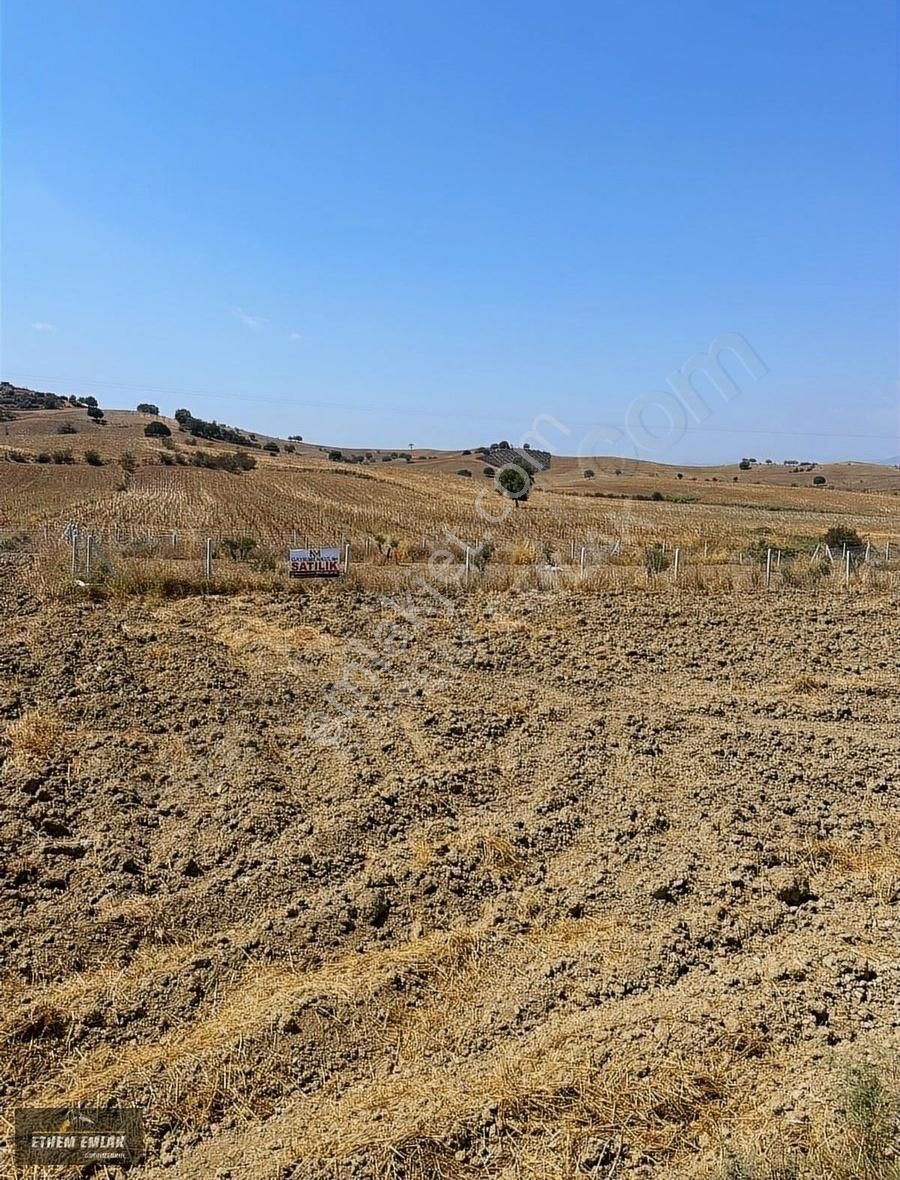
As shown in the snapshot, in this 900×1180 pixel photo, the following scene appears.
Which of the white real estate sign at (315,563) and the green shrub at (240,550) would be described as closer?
the white real estate sign at (315,563)

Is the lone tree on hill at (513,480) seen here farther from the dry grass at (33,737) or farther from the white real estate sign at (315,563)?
the dry grass at (33,737)

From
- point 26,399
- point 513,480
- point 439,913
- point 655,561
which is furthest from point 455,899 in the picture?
point 26,399

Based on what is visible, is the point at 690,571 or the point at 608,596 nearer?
the point at 608,596

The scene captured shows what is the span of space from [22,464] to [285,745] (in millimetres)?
55175

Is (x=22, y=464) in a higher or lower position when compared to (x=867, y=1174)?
higher

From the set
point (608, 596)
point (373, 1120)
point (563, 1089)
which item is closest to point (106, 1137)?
point (373, 1120)

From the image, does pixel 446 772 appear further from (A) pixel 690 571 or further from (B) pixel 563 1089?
(A) pixel 690 571

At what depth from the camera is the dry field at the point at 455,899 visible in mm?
3004

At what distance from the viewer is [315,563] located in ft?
46.9

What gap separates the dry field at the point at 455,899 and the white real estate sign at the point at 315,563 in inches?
134

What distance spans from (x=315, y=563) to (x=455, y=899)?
10.3m

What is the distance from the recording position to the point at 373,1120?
3.02 metres

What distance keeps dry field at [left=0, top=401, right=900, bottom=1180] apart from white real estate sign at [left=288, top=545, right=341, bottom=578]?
3.41m

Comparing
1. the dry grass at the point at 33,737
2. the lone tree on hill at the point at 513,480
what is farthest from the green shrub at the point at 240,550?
the lone tree on hill at the point at 513,480
